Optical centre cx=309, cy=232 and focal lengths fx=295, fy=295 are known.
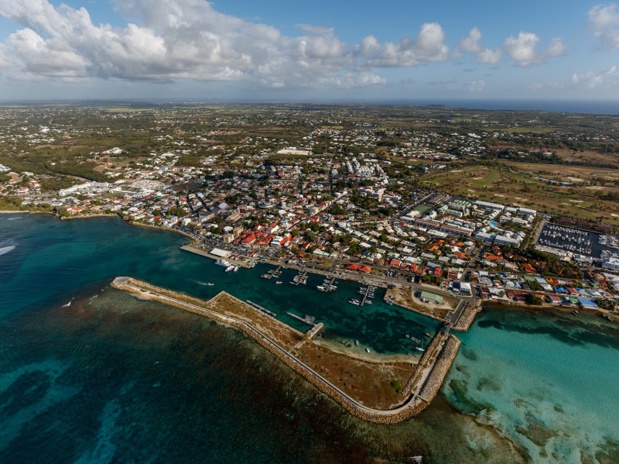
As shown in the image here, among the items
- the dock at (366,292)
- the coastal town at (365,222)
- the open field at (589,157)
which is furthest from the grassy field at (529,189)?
the dock at (366,292)

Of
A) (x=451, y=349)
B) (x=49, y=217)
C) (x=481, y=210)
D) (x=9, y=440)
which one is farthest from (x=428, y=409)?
(x=49, y=217)

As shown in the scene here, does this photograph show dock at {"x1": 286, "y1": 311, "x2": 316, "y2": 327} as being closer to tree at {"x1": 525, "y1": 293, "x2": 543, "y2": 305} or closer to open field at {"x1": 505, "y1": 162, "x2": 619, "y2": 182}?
tree at {"x1": 525, "y1": 293, "x2": 543, "y2": 305}

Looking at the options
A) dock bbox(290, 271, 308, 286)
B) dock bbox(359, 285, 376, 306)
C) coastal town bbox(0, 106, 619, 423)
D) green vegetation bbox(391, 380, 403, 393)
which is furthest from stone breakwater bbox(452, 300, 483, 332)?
dock bbox(290, 271, 308, 286)

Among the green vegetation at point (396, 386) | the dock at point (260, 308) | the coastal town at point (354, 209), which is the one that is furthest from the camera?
the coastal town at point (354, 209)

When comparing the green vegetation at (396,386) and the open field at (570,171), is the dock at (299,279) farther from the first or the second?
the open field at (570,171)

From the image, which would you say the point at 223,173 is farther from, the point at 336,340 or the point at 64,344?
the point at 336,340
